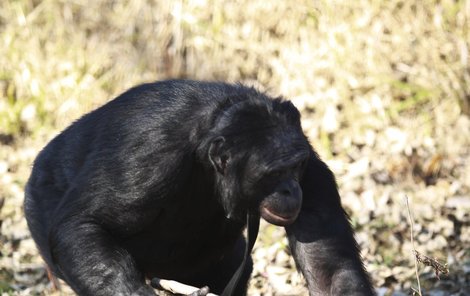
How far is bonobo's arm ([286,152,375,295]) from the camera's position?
5852mm

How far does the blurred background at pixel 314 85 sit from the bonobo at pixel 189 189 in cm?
202

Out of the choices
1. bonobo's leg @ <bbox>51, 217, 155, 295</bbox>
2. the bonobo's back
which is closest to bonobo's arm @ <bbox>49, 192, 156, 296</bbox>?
bonobo's leg @ <bbox>51, 217, 155, 295</bbox>

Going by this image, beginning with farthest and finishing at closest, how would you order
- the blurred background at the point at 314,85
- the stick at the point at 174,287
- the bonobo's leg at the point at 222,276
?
the blurred background at the point at 314,85 → the bonobo's leg at the point at 222,276 → the stick at the point at 174,287

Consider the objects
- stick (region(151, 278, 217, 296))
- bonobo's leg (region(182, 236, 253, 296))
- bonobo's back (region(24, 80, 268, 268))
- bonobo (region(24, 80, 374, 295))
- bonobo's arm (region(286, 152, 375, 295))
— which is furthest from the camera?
bonobo's leg (region(182, 236, 253, 296))

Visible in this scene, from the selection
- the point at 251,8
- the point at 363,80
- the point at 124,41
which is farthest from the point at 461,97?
the point at 124,41

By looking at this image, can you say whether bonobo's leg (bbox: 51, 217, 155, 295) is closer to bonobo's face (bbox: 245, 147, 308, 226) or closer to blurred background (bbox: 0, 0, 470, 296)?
bonobo's face (bbox: 245, 147, 308, 226)

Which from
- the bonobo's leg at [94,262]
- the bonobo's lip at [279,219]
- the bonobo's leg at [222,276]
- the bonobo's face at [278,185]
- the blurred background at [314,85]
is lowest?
the blurred background at [314,85]

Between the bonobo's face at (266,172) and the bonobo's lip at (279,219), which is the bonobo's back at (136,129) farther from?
the bonobo's lip at (279,219)

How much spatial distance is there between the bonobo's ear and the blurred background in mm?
2526

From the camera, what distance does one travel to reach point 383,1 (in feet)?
38.1

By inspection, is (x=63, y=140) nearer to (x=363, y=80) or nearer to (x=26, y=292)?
(x=26, y=292)

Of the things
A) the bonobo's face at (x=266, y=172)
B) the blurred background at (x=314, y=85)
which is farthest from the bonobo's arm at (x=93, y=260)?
the blurred background at (x=314, y=85)

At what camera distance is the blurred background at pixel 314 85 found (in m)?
8.75

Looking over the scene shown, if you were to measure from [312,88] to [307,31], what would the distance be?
0.84m
